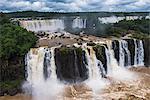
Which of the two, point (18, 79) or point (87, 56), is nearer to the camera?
point (18, 79)

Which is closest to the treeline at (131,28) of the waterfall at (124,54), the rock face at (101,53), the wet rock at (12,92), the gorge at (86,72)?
the waterfall at (124,54)

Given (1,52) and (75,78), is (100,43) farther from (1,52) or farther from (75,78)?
(1,52)

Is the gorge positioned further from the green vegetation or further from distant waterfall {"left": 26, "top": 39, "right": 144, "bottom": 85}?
the green vegetation

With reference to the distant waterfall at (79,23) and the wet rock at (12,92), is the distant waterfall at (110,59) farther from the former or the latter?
the distant waterfall at (79,23)

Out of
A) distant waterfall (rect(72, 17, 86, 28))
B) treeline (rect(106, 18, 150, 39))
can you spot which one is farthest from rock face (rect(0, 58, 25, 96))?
distant waterfall (rect(72, 17, 86, 28))

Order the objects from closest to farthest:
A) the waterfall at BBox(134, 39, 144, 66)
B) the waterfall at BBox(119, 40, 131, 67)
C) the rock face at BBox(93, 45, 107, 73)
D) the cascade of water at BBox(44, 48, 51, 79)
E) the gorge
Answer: the gorge < the cascade of water at BBox(44, 48, 51, 79) < the rock face at BBox(93, 45, 107, 73) < the waterfall at BBox(119, 40, 131, 67) < the waterfall at BBox(134, 39, 144, 66)

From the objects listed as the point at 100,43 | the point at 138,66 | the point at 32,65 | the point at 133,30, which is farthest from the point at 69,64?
the point at 133,30

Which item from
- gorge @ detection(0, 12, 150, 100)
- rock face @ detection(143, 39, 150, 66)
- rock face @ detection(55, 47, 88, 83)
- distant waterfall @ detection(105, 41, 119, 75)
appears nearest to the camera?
gorge @ detection(0, 12, 150, 100)
